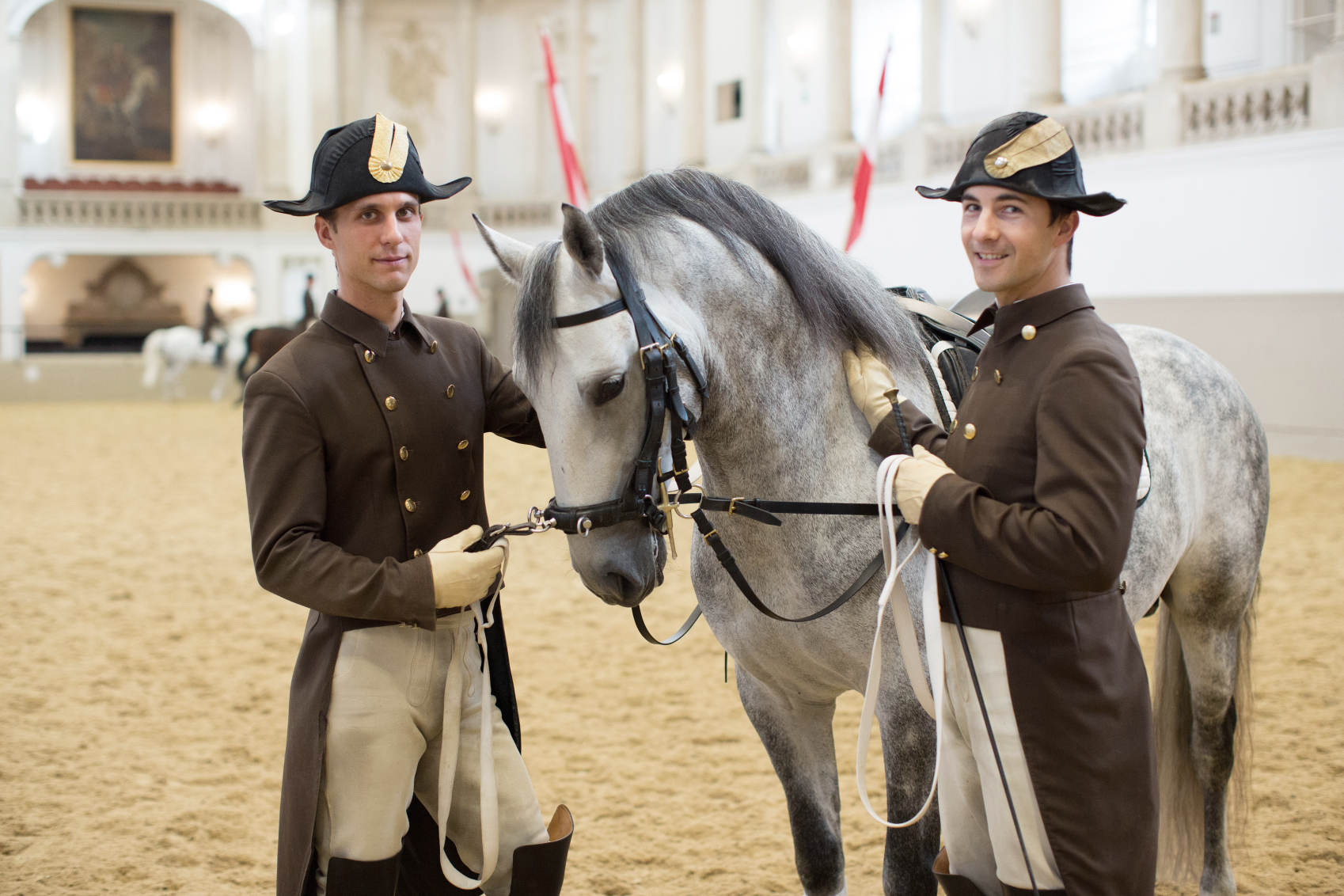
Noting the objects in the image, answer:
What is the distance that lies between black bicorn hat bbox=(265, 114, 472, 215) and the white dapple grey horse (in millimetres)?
166

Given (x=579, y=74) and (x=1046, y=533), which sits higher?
(x=579, y=74)

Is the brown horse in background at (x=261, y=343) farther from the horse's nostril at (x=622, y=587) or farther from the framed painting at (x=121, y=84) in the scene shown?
the horse's nostril at (x=622, y=587)

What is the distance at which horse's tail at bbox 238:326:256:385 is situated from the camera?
54.7 feet

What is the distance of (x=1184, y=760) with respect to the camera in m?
2.68

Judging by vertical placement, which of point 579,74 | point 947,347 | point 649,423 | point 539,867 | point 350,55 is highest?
point 350,55

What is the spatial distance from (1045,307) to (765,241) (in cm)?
51

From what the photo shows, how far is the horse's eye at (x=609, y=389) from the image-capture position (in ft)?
5.10

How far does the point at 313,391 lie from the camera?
171 centimetres

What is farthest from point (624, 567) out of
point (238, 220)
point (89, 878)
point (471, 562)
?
point (238, 220)

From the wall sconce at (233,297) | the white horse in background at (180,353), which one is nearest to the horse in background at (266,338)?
the white horse in background at (180,353)

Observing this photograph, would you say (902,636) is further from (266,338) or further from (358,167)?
(266,338)

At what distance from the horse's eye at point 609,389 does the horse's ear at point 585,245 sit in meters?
0.16

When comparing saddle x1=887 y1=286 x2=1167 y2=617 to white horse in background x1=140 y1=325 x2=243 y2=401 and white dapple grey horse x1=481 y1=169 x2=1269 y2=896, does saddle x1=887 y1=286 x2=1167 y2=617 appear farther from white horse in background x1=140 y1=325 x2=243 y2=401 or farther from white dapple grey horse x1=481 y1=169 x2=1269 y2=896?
white horse in background x1=140 y1=325 x2=243 y2=401

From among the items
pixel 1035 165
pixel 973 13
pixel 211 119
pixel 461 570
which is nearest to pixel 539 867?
pixel 461 570
